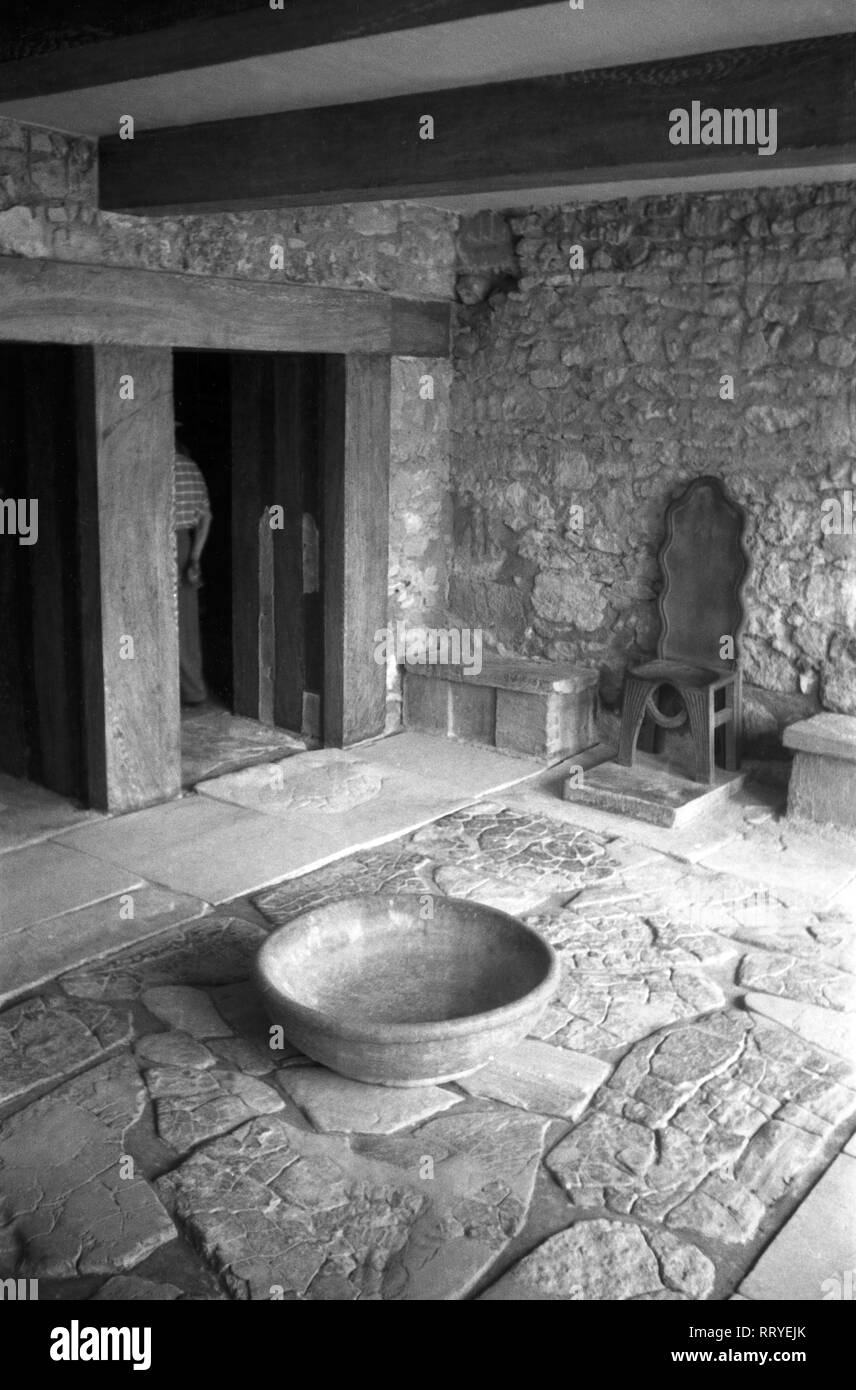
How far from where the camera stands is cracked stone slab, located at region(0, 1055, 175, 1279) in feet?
8.95

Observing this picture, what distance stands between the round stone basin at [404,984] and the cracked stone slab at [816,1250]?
0.78 meters

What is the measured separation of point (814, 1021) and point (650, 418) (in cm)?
310

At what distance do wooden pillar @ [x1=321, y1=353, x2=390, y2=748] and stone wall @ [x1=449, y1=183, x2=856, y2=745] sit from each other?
654 millimetres

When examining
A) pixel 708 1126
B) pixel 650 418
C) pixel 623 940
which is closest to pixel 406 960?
pixel 623 940

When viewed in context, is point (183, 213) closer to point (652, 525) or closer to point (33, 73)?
point (33, 73)

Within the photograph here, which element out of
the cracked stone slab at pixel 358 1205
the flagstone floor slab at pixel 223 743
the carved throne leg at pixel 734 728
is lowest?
the cracked stone slab at pixel 358 1205

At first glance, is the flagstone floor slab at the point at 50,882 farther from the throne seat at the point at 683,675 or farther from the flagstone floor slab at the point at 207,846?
the throne seat at the point at 683,675

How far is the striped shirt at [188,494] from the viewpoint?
6418mm

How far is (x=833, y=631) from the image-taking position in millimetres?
5539

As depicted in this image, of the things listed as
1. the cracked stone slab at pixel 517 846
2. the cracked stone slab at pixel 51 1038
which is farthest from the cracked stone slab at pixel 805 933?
the cracked stone slab at pixel 51 1038

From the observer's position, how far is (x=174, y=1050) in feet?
11.6

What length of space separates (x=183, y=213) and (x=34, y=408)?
1.07 m

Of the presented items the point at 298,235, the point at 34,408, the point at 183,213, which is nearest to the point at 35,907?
the point at 34,408

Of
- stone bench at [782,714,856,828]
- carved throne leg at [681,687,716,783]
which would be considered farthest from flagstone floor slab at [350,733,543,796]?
stone bench at [782,714,856,828]
